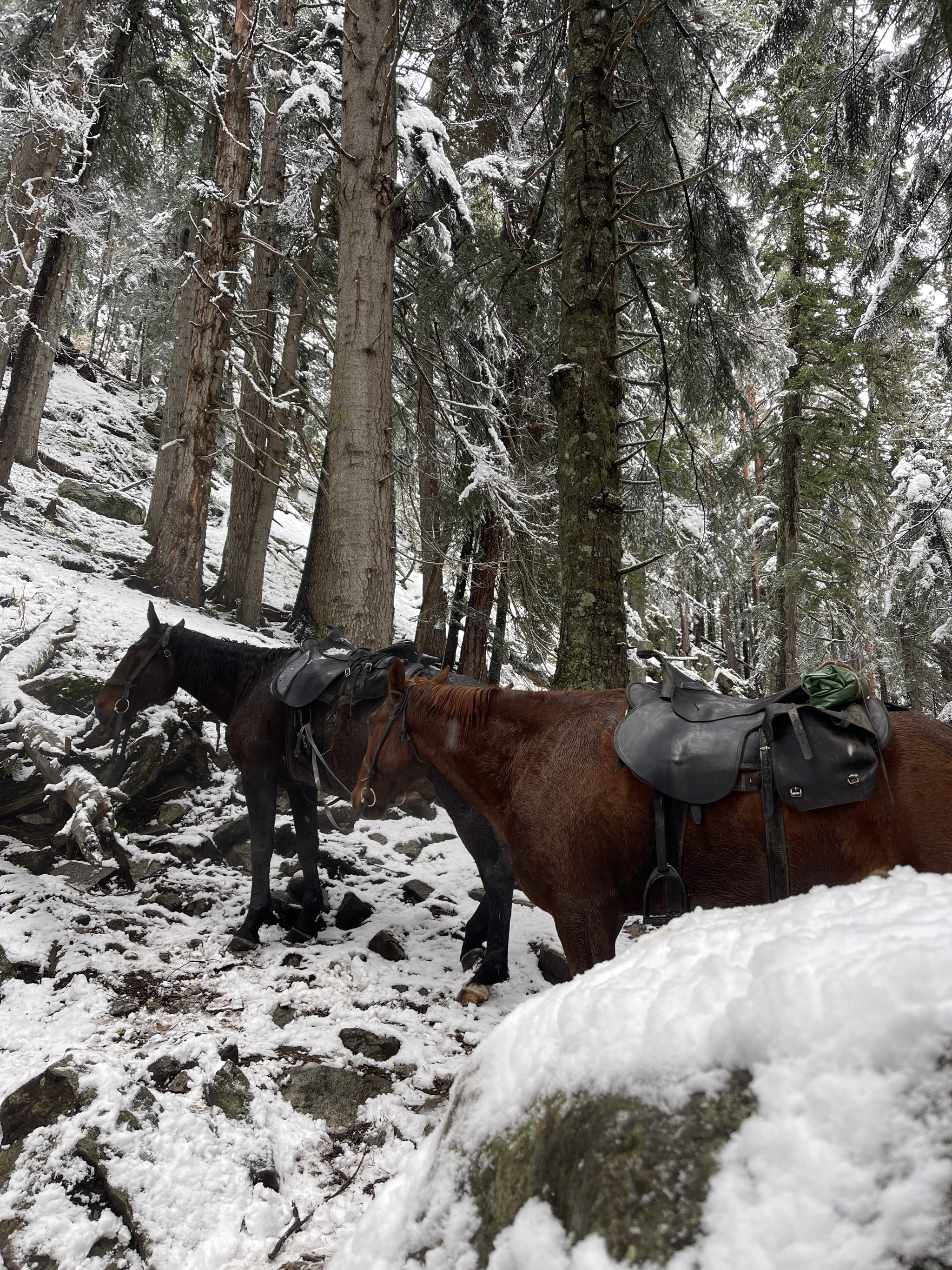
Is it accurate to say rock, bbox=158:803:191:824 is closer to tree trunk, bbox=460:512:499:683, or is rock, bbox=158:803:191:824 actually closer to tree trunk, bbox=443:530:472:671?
tree trunk, bbox=443:530:472:671

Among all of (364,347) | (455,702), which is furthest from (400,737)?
(364,347)

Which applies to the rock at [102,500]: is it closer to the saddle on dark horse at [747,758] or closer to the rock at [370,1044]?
the rock at [370,1044]

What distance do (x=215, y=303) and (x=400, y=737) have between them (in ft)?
23.9

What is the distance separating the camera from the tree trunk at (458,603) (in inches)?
421

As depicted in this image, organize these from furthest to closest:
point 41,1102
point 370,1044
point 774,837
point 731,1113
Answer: point 370,1044 < point 41,1102 < point 774,837 < point 731,1113

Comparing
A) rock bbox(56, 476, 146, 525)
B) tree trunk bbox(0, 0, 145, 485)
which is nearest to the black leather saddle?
tree trunk bbox(0, 0, 145, 485)

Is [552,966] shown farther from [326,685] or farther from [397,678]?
[326,685]

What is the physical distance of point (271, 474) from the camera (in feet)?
40.3

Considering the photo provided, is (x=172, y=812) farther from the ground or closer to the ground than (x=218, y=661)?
closer to the ground

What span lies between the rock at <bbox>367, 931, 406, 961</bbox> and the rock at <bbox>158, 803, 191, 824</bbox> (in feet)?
7.58

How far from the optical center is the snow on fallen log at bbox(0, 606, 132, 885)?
475cm

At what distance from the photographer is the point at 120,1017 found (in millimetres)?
3553

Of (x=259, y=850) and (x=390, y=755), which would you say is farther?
(x=259, y=850)

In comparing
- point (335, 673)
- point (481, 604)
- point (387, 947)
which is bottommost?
point (387, 947)
